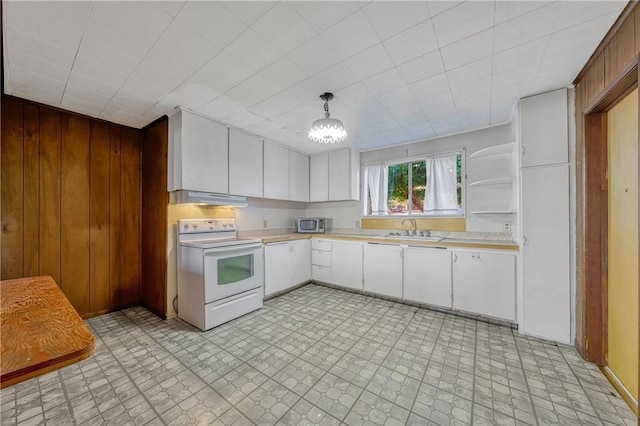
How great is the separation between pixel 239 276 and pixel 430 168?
3.24 metres

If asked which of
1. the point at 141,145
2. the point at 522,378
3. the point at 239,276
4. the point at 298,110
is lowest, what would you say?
the point at 522,378

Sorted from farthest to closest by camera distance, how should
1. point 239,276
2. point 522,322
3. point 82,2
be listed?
1. point 239,276
2. point 522,322
3. point 82,2

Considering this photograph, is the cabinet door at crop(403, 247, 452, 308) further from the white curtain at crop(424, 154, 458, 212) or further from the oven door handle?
the oven door handle

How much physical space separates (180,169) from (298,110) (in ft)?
4.94

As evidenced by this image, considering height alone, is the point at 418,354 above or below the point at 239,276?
below

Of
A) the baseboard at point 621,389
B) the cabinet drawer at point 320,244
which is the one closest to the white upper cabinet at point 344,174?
the cabinet drawer at point 320,244

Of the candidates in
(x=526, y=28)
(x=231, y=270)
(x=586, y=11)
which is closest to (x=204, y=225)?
(x=231, y=270)

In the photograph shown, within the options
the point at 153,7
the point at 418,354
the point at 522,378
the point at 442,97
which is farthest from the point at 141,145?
the point at 522,378

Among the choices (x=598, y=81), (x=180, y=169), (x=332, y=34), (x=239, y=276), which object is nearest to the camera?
(x=332, y=34)

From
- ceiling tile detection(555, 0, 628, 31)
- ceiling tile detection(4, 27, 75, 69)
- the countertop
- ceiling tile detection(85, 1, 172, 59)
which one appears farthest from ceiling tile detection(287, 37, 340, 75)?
the countertop

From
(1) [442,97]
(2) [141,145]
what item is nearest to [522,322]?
(1) [442,97]

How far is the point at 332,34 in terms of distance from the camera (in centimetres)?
169

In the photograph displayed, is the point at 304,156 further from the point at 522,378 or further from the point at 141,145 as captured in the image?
the point at 522,378

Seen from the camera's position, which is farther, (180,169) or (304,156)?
(304,156)
